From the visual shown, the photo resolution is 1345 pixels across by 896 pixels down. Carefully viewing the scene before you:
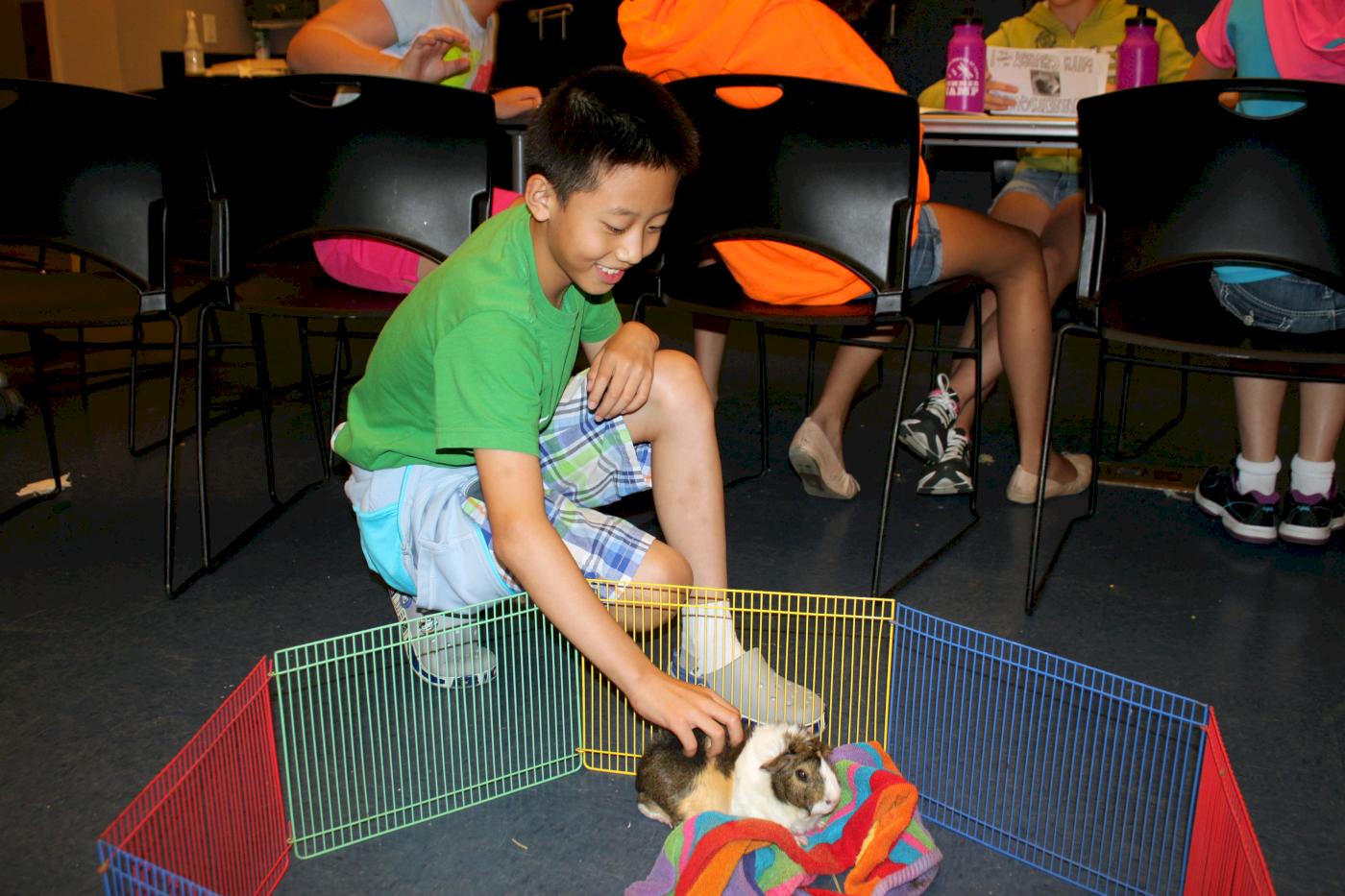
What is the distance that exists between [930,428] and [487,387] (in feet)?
4.60

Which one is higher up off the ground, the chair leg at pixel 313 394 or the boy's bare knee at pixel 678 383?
the boy's bare knee at pixel 678 383

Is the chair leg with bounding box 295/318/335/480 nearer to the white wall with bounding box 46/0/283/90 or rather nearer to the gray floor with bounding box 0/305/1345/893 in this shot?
the gray floor with bounding box 0/305/1345/893

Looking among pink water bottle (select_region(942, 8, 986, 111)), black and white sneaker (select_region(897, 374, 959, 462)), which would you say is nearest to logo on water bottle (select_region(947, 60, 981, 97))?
pink water bottle (select_region(942, 8, 986, 111))

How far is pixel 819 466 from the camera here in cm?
222

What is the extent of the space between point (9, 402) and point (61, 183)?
4.45ft

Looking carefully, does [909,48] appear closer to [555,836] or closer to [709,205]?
[709,205]

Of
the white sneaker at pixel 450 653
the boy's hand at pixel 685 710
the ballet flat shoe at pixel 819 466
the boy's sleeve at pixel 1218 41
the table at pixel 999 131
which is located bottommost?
the ballet flat shoe at pixel 819 466

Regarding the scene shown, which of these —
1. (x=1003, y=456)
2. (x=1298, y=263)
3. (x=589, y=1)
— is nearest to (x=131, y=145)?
(x=1298, y=263)

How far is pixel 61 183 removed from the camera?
1706mm

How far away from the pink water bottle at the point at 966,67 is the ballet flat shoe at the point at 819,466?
2.52ft

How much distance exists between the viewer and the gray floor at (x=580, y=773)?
1183mm

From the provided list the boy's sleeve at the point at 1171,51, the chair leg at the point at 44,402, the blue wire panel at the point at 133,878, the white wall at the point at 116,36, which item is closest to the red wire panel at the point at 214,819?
the blue wire panel at the point at 133,878

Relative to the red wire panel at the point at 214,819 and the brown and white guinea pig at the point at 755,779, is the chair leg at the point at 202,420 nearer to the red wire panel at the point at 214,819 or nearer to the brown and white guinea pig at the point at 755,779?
the red wire panel at the point at 214,819

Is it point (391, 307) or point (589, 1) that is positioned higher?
point (589, 1)
